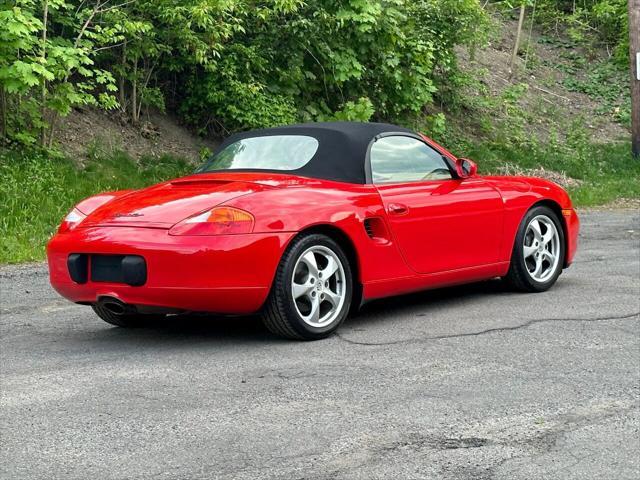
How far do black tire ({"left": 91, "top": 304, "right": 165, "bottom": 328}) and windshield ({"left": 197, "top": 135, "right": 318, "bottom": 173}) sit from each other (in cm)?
110

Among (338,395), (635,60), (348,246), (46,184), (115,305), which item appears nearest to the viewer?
(338,395)

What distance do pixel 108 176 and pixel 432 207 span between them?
856cm

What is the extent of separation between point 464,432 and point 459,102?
62.3 ft

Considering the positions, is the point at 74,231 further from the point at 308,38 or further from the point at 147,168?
the point at 308,38

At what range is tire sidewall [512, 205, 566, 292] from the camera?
782 centimetres

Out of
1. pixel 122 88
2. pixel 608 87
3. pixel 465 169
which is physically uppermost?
pixel 608 87

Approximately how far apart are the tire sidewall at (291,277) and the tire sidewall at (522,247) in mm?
1847

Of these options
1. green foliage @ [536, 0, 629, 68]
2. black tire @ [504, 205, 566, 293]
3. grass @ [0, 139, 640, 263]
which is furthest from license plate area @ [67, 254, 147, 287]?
green foliage @ [536, 0, 629, 68]

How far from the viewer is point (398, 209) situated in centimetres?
679

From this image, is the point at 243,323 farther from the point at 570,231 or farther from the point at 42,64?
the point at 42,64

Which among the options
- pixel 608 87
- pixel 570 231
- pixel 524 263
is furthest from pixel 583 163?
pixel 524 263

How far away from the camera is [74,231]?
6.32 m

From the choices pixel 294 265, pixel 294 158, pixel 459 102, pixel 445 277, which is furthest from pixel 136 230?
pixel 459 102

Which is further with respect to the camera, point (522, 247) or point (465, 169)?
point (522, 247)
